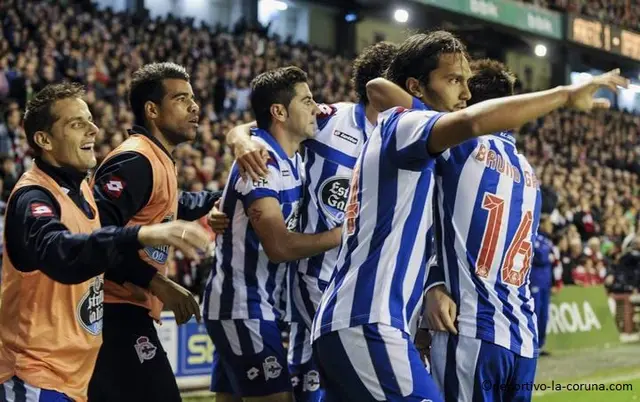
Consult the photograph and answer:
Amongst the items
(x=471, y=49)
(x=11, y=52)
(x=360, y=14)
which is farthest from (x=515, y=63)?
(x=11, y=52)

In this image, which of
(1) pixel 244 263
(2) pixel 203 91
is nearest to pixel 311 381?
(1) pixel 244 263

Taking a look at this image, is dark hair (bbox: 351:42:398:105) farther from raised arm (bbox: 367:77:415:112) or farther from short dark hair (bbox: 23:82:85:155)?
short dark hair (bbox: 23:82:85:155)

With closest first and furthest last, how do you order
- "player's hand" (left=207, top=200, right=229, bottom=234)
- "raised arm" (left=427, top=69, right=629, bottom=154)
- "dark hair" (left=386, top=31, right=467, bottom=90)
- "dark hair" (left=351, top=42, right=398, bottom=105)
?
"raised arm" (left=427, top=69, right=629, bottom=154) → "dark hair" (left=386, top=31, right=467, bottom=90) → "player's hand" (left=207, top=200, right=229, bottom=234) → "dark hair" (left=351, top=42, right=398, bottom=105)

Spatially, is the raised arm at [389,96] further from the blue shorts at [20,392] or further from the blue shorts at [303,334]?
the blue shorts at [20,392]

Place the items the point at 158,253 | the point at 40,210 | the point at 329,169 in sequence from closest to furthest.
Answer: the point at 40,210, the point at 158,253, the point at 329,169

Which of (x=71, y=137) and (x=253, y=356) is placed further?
(x=253, y=356)

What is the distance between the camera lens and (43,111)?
454cm

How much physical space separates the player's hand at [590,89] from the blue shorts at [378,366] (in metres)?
1.06

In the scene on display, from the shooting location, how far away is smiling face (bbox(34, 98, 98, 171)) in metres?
4.49

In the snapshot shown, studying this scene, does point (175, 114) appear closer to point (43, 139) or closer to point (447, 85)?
point (43, 139)

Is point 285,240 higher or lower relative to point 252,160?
lower

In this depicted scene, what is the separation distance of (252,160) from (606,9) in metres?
35.4

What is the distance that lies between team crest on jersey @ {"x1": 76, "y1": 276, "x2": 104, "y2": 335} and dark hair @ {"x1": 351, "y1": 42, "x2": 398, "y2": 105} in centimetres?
205

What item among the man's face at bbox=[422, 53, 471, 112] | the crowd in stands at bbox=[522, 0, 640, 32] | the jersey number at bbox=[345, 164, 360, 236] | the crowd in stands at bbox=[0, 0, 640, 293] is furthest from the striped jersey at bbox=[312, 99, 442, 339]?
the crowd in stands at bbox=[522, 0, 640, 32]
